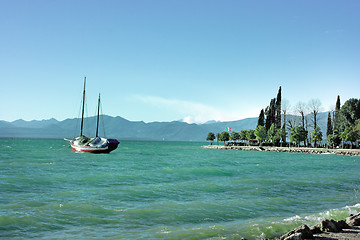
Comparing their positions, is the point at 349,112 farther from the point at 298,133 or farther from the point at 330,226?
the point at 330,226

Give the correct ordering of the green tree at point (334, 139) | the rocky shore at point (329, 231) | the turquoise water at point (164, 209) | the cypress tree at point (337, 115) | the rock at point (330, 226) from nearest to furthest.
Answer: the rocky shore at point (329, 231), the rock at point (330, 226), the turquoise water at point (164, 209), the green tree at point (334, 139), the cypress tree at point (337, 115)

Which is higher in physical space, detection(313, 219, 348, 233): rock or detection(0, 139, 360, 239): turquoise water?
detection(313, 219, 348, 233): rock

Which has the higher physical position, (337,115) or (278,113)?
(278,113)

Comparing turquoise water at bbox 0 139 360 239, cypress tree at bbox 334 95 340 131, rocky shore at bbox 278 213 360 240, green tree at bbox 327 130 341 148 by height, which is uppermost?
cypress tree at bbox 334 95 340 131

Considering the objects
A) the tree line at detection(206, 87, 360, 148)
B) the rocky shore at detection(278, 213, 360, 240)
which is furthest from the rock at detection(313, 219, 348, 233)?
the tree line at detection(206, 87, 360, 148)

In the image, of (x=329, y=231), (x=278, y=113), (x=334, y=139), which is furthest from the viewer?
(x=278, y=113)

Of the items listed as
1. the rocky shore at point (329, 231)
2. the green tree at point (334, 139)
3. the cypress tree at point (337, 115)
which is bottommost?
the rocky shore at point (329, 231)

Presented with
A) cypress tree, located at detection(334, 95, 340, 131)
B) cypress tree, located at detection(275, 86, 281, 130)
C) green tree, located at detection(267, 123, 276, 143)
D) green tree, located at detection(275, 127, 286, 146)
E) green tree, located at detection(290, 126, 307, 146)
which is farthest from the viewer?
green tree, located at detection(267, 123, 276, 143)

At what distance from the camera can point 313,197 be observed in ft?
58.7

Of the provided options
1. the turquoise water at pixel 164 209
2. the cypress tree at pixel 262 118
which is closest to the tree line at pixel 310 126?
the cypress tree at pixel 262 118

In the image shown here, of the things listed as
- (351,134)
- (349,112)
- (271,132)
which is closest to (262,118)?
(271,132)

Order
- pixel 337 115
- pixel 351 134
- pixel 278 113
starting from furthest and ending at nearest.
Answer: pixel 278 113
pixel 337 115
pixel 351 134

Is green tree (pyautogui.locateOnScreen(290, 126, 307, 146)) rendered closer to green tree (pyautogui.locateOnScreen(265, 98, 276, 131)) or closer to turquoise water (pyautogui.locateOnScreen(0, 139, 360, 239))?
green tree (pyautogui.locateOnScreen(265, 98, 276, 131))

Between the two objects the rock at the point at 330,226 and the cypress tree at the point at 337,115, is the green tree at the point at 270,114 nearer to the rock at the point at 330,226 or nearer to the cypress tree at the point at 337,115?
the cypress tree at the point at 337,115
